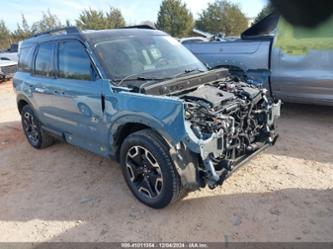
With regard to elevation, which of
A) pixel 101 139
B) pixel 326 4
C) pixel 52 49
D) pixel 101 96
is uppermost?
pixel 326 4

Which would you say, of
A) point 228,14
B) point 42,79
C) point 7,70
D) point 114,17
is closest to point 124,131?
point 228,14

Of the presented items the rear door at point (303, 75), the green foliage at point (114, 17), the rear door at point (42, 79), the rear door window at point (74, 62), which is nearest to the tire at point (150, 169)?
the rear door window at point (74, 62)

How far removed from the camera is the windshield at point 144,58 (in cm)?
383

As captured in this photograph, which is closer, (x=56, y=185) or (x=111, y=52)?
(x=111, y=52)

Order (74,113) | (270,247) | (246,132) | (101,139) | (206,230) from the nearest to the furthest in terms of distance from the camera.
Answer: (270,247) < (206,230) < (246,132) < (101,139) < (74,113)

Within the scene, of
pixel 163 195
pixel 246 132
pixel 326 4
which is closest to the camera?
pixel 326 4

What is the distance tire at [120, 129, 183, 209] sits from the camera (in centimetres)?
313

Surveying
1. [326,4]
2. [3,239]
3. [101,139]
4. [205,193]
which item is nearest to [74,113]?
[101,139]

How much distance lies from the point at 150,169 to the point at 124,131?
0.54 metres

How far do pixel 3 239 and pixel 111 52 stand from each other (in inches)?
91.8

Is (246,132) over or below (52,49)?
below

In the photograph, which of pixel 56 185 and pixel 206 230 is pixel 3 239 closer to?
pixel 56 185

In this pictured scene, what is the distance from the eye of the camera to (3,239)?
3.23m

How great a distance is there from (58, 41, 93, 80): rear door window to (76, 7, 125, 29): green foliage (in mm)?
30363
